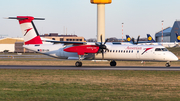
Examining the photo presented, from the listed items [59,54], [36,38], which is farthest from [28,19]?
[59,54]

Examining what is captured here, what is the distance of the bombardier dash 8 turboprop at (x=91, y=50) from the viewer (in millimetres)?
36750

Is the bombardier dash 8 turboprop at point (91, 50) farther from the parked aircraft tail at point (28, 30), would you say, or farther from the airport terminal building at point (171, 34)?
the airport terminal building at point (171, 34)

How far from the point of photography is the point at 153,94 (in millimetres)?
15773

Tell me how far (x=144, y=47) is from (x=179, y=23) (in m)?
107

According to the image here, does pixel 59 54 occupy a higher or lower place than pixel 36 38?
lower

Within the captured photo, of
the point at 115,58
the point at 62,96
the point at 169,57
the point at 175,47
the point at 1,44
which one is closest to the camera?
the point at 62,96

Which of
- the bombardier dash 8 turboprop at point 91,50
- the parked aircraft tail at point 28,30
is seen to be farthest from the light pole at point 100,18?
the bombardier dash 8 turboprop at point 91,50

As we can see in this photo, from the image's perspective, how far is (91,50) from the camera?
38.2m

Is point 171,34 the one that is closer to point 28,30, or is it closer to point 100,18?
point 100,18

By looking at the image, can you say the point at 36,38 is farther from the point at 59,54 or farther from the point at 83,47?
the point at 83,47

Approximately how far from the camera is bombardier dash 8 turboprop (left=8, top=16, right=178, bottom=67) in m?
36.8

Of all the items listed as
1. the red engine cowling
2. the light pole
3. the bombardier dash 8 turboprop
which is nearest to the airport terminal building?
the light pole

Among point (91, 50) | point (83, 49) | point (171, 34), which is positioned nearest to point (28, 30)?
point (83, 49)

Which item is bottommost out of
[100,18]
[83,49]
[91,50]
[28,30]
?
[91,50]
